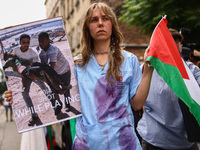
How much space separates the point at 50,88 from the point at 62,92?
0.10 meters

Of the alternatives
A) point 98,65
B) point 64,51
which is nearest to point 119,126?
point 98,65

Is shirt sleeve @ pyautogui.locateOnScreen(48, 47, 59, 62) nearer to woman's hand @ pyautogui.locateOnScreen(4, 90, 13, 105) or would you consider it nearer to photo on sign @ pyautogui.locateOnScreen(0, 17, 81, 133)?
photo on sign @ pyautogui.locateOnScreen(0, 17, 81, 133)

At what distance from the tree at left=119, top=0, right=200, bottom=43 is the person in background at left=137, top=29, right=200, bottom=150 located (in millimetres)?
4806

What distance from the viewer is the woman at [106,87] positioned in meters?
1.71

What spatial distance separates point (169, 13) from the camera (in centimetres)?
701

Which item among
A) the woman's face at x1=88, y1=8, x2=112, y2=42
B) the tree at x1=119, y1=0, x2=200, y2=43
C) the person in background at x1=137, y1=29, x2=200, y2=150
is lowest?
the person in background at x1=137, y1=29, x2=200, y2=150

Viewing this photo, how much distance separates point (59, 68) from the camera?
2.00 metres

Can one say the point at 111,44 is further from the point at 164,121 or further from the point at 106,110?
the point at 164,121

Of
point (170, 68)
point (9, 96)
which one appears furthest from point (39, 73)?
point (170, 68)

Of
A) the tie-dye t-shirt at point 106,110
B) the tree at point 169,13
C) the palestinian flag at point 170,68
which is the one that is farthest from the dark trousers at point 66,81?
the tree at point 169,13

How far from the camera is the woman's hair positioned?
1.83m

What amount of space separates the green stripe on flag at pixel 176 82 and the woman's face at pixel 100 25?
0.45 m

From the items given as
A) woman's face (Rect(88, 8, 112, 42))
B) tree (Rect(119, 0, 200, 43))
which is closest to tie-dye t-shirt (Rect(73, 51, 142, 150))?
woman's face (Rect(88, 8, 112, 42))

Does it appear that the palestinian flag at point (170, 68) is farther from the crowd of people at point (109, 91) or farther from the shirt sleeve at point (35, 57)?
the shirt sleeve at point (35, 57)
